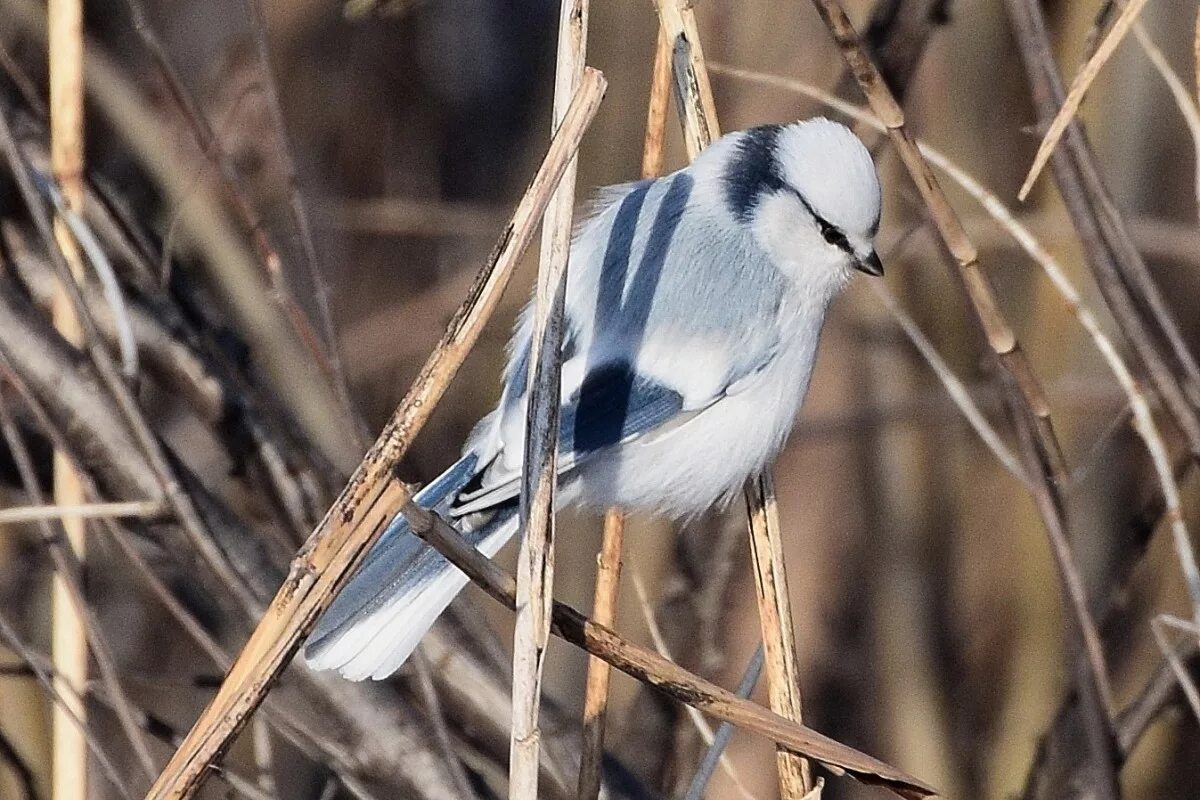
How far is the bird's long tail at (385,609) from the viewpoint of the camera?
1.05 metres

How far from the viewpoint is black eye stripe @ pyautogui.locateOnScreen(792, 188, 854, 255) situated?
136 cm

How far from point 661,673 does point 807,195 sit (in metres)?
0.64

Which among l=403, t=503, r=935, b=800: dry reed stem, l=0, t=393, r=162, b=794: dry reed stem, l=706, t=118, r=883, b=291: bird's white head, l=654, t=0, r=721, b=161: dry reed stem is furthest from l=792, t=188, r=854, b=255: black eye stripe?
l=0, t=393, r=162, b=794: dry reed stem

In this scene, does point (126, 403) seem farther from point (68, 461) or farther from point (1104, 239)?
point (1104, 239)

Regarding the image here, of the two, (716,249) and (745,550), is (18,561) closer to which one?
(745,550)

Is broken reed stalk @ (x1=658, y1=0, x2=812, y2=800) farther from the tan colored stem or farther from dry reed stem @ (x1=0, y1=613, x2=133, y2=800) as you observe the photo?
dry reed stem @ (x1=0, y1=613, x2=133, y2=800)

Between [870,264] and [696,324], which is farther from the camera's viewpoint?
[870,264]

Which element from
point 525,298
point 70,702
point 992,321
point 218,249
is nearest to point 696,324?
point 992,321

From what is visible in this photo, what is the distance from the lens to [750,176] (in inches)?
52.8

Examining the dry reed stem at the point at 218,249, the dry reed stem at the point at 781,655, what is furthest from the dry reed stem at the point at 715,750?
the dry reed stem at the point at 218,249

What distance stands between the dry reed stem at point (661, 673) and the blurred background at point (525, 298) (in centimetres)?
65

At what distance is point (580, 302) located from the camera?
1.27 meters

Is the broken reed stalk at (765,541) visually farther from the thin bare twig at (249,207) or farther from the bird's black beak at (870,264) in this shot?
the thin bare twig at (249,207)

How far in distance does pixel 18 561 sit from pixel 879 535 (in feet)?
4.24
